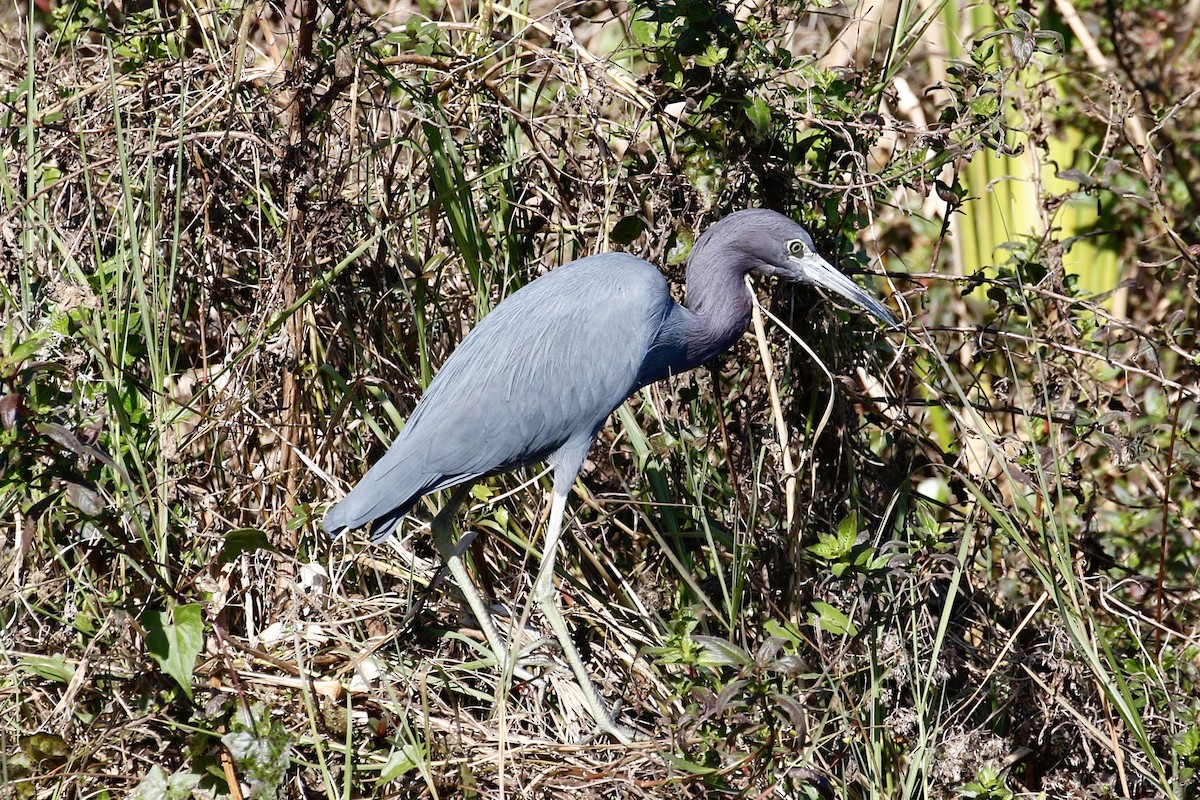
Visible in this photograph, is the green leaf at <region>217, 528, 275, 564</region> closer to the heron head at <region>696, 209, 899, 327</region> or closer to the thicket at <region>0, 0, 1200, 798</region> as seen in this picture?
the thicket at <region>0, 0, 1200, 798</region>

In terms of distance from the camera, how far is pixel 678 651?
A: 96.9 inches

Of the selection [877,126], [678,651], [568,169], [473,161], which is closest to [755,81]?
[877,126]

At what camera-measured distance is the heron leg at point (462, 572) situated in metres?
2.83

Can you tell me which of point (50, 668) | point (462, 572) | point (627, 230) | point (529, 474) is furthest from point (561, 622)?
point (50, 668)

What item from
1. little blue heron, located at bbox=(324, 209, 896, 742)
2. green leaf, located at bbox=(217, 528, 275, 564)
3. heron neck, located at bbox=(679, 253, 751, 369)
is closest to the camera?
green leaf, located at bbox=(217, 528, 275, 564)

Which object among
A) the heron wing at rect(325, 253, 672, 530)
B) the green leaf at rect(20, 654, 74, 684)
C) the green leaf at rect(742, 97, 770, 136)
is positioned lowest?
the green leaf at rect(20, 654, 74, 684)

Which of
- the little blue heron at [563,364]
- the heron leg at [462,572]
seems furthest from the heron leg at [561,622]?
the heron leg at [462,572]

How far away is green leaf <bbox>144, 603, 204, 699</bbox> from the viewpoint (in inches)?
95.0

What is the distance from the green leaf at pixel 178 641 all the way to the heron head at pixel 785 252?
1453 millimetres

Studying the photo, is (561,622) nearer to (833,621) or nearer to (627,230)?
(833,621)

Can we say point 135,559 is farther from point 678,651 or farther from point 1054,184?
point 1054,184

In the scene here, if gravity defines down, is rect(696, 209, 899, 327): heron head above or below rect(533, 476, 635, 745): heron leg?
above

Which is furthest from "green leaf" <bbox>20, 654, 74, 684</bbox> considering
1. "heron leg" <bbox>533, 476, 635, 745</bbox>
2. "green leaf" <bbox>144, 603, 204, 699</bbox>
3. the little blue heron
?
"heron leg" <bbox>533, 476, 635, 745</bbox>

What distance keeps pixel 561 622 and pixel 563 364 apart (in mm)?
596
